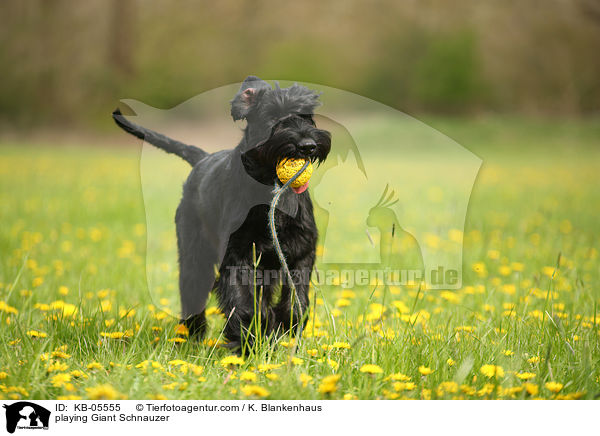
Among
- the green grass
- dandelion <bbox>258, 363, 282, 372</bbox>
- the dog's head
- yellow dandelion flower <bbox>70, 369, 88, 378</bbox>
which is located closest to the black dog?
the dog's head

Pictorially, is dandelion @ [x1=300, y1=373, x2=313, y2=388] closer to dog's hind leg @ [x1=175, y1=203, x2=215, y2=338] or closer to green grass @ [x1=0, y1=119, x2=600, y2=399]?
green grass @ [x1=0, y1=119, x2=600, y2=399]

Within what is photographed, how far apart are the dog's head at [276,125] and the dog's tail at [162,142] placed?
85 centimetres

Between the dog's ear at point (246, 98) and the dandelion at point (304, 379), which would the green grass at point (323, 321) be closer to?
the dandelion at point (304, 379)

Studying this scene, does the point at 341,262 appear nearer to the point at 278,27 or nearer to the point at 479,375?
the point at 479,375

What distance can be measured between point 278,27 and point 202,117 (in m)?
11.7

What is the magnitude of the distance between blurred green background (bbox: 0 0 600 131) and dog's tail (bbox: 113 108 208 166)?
7218 mm

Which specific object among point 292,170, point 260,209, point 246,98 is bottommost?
point 260,209

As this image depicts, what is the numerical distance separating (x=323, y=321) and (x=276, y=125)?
1155 millimetres

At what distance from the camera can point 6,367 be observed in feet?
6.75

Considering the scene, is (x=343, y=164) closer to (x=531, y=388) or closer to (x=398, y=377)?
(x=398, y=377)

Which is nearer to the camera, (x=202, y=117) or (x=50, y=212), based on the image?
(x=202, y=117)

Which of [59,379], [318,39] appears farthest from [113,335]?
[318,39]
